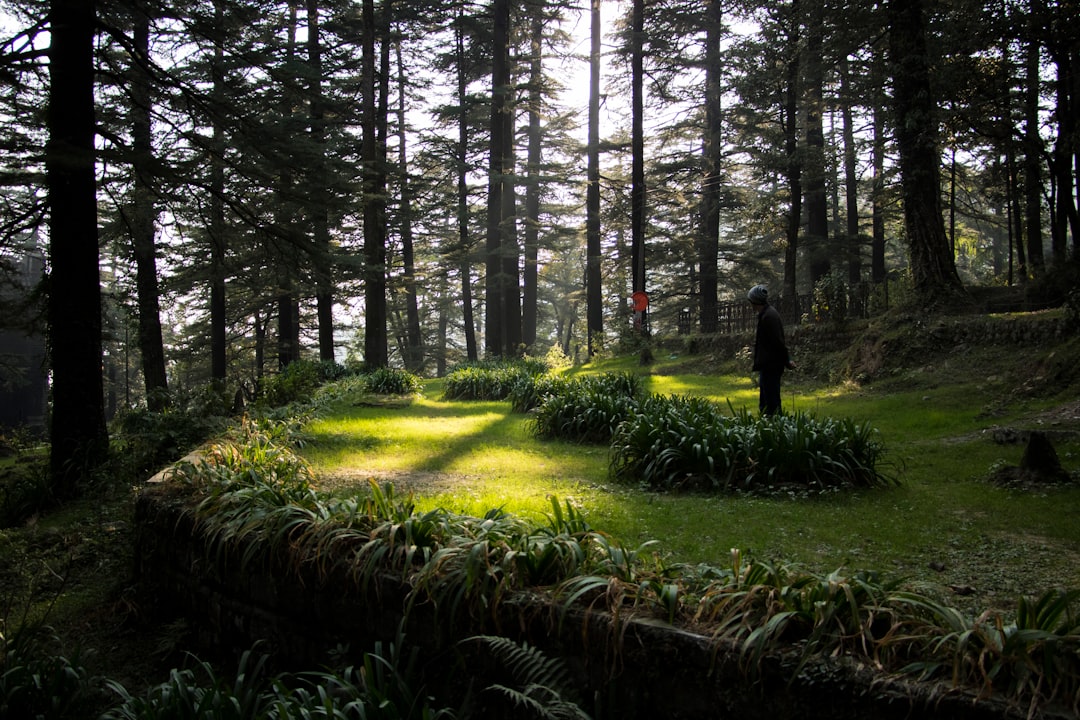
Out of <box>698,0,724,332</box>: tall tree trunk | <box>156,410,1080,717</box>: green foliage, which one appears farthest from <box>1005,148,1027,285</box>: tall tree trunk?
<box>156,410,1080,717</box>: green foliage

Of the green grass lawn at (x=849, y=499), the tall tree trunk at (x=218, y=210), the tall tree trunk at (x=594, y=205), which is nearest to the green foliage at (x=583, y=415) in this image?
the green grass lawn at (x=849, y=499)

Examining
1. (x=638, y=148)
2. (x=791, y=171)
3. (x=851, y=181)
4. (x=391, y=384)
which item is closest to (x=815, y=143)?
(x=791, y=171)

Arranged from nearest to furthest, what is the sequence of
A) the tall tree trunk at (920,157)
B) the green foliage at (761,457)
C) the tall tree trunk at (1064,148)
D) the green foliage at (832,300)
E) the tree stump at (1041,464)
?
the tree stump at (1041,464)
the green foliage at (761,457)
the tall tree trunk at (920,157)
the tall tree trunk at (1064,148)
the green foliage at (832,300)

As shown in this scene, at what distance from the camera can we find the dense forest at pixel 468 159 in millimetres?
7746

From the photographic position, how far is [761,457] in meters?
5.91

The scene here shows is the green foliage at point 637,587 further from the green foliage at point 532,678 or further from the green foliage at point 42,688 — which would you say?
the green foliage at point 42,688

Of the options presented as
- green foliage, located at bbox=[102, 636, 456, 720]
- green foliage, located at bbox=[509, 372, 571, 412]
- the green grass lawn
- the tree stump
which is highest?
green foliage, located at bbox=[509, 372, 571, 412]

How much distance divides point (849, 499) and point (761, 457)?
31.1 inches

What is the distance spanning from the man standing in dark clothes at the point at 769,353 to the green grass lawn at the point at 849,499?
112 cm

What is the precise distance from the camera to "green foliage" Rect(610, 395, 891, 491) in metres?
5.78

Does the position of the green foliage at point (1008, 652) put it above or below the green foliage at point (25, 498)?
above

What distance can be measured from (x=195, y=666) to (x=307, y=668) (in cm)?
103

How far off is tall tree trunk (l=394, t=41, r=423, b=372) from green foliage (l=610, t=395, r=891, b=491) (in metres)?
17.1

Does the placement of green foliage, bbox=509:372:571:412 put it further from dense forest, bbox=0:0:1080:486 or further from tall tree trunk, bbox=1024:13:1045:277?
tall tree trunk, bbox=1024:13:1045:277
